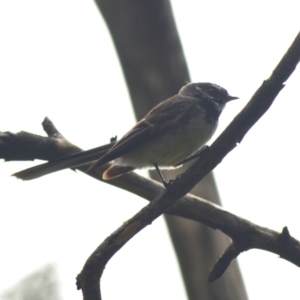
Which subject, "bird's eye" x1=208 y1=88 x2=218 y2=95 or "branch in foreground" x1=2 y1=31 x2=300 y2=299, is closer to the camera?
"branch in foreground" x1=2 y1=31 x2=300 y2=299

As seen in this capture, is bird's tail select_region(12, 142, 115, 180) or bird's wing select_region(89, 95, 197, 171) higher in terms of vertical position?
bird's wing select_region(89, 95, 197, 171)

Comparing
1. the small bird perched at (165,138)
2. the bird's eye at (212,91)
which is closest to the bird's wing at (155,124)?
the small bird perched at (165,138)

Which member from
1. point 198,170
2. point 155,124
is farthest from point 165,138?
point 198,170

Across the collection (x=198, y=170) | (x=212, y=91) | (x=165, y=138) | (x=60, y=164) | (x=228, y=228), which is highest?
A: (x=212, y=91)

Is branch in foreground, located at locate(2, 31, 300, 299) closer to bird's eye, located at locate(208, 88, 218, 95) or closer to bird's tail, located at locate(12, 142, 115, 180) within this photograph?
bird's tail, located at locate(12, 142, 115, 180)

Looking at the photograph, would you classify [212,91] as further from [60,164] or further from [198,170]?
[198,170]

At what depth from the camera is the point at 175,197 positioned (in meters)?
3.78

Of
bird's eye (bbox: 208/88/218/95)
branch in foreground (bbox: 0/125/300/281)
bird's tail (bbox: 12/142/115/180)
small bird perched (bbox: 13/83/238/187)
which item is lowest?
branch in foreground (bbox: 0/125/300/281)

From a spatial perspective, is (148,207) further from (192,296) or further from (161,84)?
(161,84)

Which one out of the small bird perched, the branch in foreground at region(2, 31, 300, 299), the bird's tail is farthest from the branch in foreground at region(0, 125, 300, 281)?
the branch in foreground at region(2, 31, 300, 299)

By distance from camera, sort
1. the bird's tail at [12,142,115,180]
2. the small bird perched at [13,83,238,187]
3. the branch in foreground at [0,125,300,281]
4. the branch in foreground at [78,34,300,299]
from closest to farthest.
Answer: the branch in foreground at [78,34,300,299] → the branch in foreground at [0,125,300,281] → the bird's tail at [12,142,115,180] → the small bird perched at [13,83,238,187]

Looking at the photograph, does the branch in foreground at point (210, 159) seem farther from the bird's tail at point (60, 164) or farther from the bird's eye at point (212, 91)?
the bird's eye at point (212, 91)

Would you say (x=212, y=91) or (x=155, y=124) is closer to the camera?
(x=155, y=124)

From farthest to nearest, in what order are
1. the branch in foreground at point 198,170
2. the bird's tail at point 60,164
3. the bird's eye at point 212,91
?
the bird's eye at point 212,91, the bird's tail at point 60,164, the branch in foreground at point 198,170
